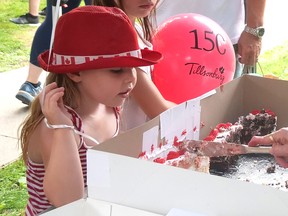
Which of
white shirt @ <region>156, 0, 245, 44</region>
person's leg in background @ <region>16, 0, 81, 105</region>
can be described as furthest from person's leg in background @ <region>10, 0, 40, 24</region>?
white shirt @ <region>156, 0, 245, 44</region>

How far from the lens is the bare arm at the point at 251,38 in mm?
2121

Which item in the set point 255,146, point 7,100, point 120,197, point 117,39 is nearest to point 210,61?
point 117,39

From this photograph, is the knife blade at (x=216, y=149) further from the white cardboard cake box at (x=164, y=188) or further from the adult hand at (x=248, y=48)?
the adult hand at (x=248, y=48)

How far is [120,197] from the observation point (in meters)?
0.86

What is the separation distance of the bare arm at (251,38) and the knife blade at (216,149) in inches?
42.1

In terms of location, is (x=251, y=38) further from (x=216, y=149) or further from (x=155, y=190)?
(x=155, y=190)

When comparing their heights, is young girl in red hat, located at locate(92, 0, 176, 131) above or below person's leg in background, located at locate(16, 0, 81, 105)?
above

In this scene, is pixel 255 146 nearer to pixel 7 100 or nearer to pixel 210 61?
pixel 210 61

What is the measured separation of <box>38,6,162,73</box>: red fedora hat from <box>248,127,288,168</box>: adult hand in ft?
1.10

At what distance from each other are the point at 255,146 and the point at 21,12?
552cm

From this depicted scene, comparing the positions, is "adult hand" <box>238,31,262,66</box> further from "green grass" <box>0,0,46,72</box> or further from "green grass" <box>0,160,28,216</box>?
"green grass" <box>0,0,46,72</box>

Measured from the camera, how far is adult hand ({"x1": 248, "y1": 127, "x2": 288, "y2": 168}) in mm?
1080

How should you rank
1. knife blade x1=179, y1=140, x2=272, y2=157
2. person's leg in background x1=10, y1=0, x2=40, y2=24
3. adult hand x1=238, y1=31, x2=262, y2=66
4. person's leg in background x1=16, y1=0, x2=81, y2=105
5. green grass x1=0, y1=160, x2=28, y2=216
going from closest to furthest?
knife blade x1=179, y1=140, x2=272, y2=157 < adult hand x1=238, y1=31, x2=262, y2=66 < green grass x1=0, y1=160, x2=28, y2=216 < person's leg in background x1=16, y1=0, x2=81, y2=105 < person's leg in background x1=10, y1=0, x2=40, y2=24

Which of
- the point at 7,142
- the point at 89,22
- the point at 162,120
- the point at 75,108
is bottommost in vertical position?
the point at 7,142
